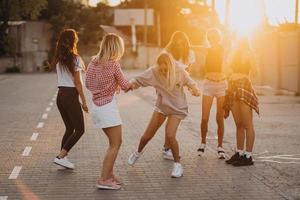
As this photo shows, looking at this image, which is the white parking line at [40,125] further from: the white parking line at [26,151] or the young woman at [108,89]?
the young woman at [108,89]

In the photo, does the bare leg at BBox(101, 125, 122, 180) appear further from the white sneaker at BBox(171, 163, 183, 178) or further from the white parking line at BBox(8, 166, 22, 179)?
the white parking line at BBox(8, 166, 22, 179)

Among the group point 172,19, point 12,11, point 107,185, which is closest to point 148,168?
point 107,185

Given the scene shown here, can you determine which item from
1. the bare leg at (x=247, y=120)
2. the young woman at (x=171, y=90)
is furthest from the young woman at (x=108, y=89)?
the bare leg at (x=247, y=120)

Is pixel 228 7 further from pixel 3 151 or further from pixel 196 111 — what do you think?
pixel 3 151

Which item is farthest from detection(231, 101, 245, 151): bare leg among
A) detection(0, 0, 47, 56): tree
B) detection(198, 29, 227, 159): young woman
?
detection(0, 0, 47, 56): tree

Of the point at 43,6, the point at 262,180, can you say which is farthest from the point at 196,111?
the point at 43,6

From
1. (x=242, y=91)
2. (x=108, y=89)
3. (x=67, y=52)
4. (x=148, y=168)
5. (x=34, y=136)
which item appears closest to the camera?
(x=108, y=89)

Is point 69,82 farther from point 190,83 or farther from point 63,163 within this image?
point 190,83

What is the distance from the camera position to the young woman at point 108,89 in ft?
24.2

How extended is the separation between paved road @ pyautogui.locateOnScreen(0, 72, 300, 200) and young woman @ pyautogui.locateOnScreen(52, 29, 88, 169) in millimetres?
484

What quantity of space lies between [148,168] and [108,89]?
176 cm

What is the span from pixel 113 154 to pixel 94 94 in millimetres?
764

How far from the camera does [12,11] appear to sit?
2442 inches

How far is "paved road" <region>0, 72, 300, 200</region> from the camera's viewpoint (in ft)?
23.7
